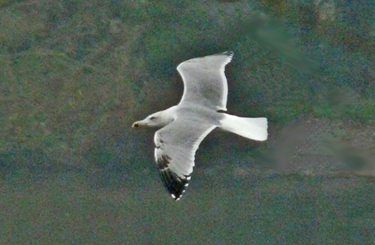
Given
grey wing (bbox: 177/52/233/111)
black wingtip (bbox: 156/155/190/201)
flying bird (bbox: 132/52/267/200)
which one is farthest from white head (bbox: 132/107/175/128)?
black wingtip (bbox: 156/155/190/201)

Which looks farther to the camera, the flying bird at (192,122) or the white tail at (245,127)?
the white tail at (245,127)

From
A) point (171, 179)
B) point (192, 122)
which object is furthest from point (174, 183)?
point (192, 122)

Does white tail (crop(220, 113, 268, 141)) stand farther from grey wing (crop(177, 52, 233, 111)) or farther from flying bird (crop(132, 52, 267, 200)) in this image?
grey wing (crop(177, 52, 233, 111))

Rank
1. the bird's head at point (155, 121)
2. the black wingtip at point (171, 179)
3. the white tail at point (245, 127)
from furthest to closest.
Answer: the bird's head at point (155, 121), the white tail at point (245, 127), the black wingtip at point (171, 179)

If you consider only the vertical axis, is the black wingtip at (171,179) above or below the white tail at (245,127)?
below

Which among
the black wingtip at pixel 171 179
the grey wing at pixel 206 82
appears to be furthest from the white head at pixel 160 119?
the black wingtip at pixel 171 179

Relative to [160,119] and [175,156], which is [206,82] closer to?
[160,119]

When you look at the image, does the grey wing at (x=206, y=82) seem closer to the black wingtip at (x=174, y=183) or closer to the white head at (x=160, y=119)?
the white head at (x=160, y=119)
